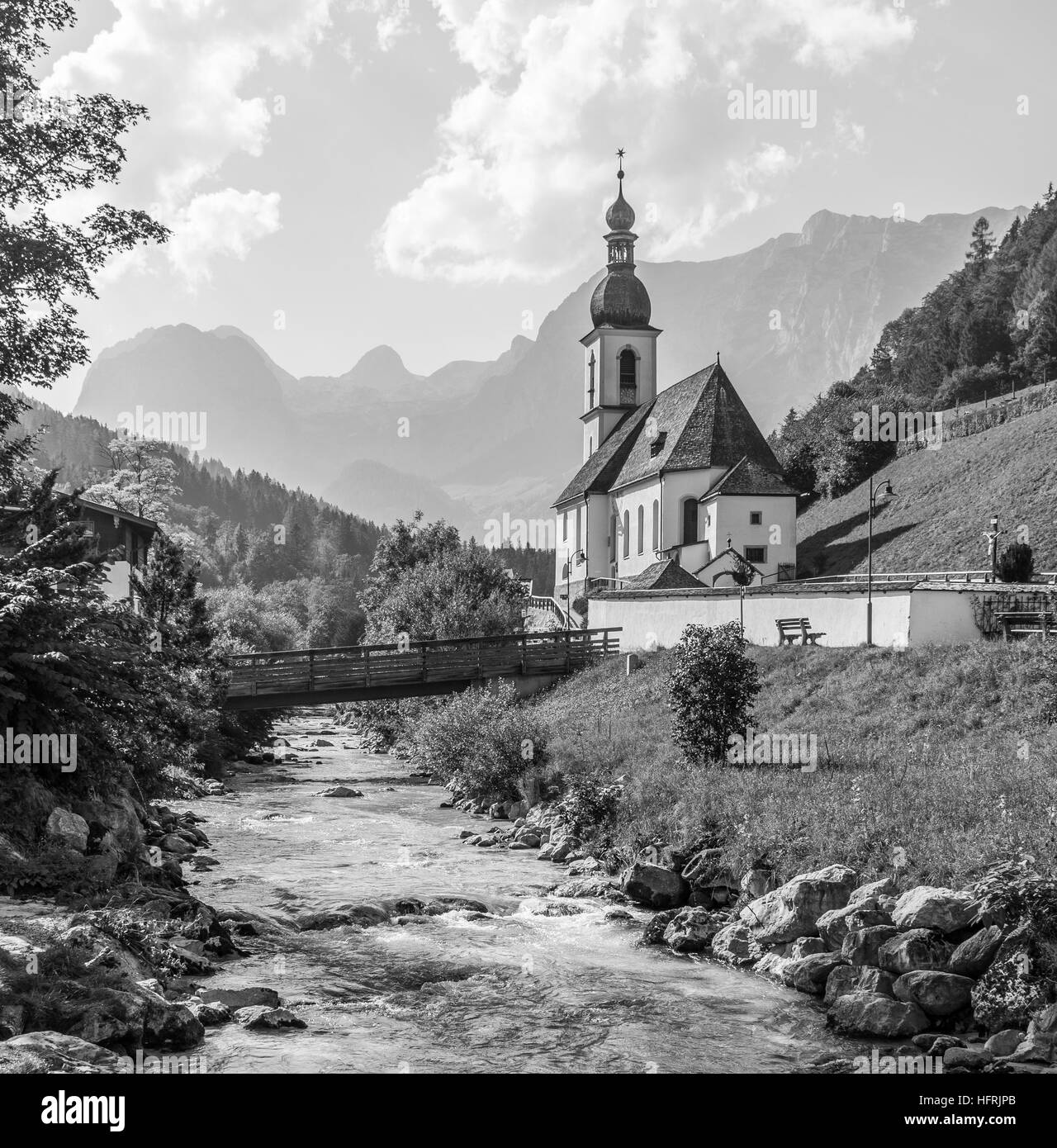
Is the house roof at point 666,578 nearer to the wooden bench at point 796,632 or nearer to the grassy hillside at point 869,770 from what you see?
the wooden bench at point 796,632

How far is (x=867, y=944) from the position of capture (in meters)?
12.1

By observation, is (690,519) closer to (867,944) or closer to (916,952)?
(867,944)

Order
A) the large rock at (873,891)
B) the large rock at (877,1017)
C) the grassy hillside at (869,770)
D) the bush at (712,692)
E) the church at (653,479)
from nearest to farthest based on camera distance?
the large rock at (877,1017)
the large rock at (873,891)
the grassy hillside at (869,770)
the bush at (712,692)
the church at (653,479)

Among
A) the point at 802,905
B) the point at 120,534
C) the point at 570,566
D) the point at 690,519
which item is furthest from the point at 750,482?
the point at 802,905

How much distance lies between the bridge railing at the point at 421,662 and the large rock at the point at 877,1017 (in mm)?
25225

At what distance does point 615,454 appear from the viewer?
6906 centimetres

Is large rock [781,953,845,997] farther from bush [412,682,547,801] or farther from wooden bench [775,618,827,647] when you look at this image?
wooden bench [775,618,827,647]

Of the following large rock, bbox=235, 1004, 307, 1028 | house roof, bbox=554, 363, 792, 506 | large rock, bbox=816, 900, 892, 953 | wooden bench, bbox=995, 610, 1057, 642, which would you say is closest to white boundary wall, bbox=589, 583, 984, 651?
wooden bench, bbox=995, 610, 1057, 642

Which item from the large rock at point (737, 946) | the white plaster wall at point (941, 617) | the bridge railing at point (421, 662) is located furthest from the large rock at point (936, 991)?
the bridge railing at point (421, 662)

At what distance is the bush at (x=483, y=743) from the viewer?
1069 inches

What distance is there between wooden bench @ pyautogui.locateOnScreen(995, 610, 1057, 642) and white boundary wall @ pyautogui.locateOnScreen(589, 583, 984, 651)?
779 millimetres

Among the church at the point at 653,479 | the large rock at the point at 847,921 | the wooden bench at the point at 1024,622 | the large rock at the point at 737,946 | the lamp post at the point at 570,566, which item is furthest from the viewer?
the lamp post at the point at 570,566
